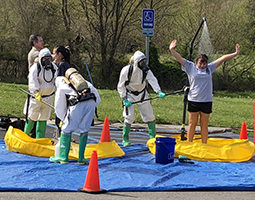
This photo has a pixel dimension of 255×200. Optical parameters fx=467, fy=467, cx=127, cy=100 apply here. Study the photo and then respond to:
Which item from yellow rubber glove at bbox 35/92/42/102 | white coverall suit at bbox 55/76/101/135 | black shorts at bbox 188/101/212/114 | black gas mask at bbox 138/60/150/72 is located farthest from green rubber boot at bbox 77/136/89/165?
black gas mask at bbox 138/60/150/72

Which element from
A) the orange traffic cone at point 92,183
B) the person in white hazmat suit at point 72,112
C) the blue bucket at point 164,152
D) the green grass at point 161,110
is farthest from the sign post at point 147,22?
the orange traffic cone at point 92,183

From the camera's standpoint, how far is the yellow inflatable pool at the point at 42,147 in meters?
7.86

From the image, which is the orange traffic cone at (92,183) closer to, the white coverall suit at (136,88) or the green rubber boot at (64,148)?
the green rubber boot at (64,148)

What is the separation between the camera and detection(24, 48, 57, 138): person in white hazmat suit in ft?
27.5

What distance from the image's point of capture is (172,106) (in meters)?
17.3

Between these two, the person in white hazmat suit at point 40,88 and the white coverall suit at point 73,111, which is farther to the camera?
the person in white hazmat suit at point 40,88

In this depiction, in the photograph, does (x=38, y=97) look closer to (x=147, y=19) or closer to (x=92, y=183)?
(x=92, y=183)

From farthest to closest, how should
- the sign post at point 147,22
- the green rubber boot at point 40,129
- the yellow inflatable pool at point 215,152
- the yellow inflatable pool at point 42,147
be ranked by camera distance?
the sign post at point 147,22
the green rubber boot at point 40,129
the yellow inflatable pool at point 215,152
the yellow inflatable pool at point 42,147

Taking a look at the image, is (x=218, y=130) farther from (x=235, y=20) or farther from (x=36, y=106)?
(x=235, y=20)

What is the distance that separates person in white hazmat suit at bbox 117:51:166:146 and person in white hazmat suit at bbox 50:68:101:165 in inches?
69.7

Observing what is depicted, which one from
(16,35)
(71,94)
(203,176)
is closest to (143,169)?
(203,176)

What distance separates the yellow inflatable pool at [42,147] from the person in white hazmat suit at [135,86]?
4.12ft

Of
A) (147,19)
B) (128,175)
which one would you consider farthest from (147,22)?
(128,175)

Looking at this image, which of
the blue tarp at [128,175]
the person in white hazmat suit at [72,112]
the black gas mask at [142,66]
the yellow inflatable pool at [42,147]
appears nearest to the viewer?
the blue tarp at [128,175]
